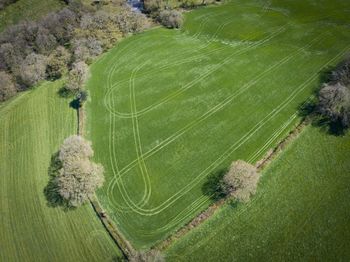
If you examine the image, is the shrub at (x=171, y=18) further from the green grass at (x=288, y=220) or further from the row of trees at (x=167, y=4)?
the green grass at (x=288, y=220)

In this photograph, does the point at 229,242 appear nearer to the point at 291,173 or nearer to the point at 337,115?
the point at 291,173

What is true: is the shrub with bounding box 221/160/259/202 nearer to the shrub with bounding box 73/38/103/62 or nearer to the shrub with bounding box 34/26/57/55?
the shrub with bounding box 73/38/103/62

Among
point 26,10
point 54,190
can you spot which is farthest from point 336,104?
point 26,10

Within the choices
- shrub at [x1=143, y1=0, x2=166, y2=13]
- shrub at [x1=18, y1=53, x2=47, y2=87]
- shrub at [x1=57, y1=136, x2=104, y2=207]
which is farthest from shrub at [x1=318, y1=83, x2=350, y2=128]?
shrub at [x1=18, y1=53, x2=47, y2=87]

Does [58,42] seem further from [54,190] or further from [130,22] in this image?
[54,190]

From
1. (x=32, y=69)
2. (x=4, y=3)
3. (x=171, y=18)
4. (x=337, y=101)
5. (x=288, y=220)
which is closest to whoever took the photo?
(x=288, y=220)

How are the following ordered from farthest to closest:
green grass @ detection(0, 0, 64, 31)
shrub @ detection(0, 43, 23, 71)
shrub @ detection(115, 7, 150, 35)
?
green grass @ detection(0, 0, 64, 31)
shrub @ detection(115, 7, 150, 35)
shrub @ detection(0, 43, 23, 71)
